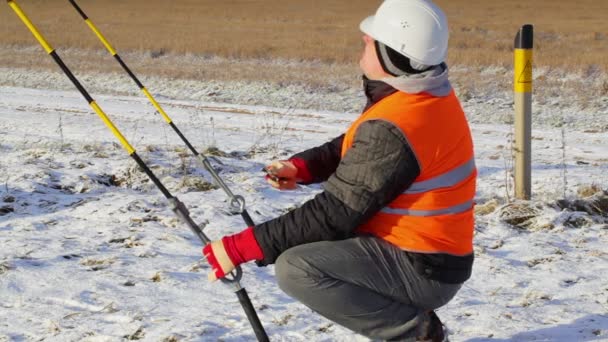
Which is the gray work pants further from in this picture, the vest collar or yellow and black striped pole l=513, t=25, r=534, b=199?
yellow and black striped pole l=513, t=25, r=534, b=199

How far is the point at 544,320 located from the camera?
420 centimetres

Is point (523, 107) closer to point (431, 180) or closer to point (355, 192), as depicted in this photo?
point (431, 180)

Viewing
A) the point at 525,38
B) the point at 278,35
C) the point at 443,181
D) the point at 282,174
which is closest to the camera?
the point at 443,181

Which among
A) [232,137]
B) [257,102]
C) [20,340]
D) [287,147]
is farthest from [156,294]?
[257,102]

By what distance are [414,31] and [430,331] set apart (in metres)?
1.25

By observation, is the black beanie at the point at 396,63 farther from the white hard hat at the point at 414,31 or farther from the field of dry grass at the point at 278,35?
the field of dry grass at the point at 278,35

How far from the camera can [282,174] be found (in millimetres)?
3771

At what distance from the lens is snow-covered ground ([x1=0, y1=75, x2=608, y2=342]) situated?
4.08 m

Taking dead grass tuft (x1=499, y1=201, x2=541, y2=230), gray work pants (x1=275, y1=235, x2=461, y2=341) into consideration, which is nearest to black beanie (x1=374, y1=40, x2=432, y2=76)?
gray work pants (x1=275, y1=235, x2=461, y2=341)

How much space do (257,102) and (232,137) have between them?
19.8 feet

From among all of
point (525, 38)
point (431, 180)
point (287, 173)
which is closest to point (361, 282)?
point (431, 180)

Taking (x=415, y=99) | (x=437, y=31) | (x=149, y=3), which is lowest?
(x=149, y=3)

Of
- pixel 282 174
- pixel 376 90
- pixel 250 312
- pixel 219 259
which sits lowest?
pixel 250 312

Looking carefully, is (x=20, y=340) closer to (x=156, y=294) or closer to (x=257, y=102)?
(x=156, y=294)
